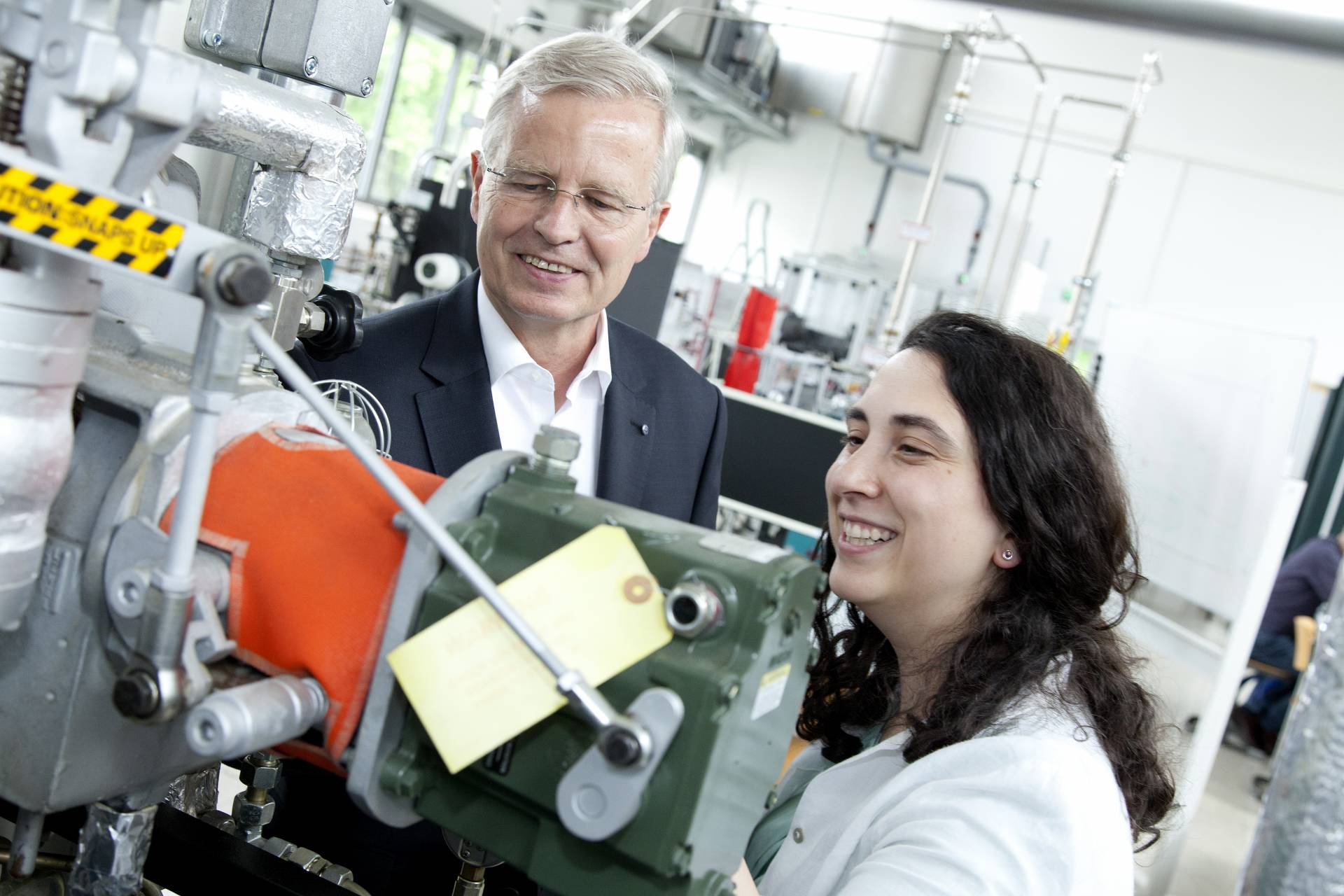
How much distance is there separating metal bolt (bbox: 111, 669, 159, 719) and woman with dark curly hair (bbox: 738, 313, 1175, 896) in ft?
2.17

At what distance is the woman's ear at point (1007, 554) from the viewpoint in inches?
49.4

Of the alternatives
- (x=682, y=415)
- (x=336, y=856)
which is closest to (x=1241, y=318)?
(x=682, y=415)

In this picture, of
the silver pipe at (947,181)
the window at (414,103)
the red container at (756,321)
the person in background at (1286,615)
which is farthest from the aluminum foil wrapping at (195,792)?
the silver pipe at (947,181)

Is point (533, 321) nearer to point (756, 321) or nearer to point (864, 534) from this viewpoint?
point (864, 534)

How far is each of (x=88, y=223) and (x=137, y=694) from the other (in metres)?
0.25

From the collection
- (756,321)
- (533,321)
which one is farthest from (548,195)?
(756,321)

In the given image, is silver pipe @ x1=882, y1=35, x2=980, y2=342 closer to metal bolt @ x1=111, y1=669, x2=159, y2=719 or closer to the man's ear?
the man's ear

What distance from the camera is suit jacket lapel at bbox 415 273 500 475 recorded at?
138 centimetres

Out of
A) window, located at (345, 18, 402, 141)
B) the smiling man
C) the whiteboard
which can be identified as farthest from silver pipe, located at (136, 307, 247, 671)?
window, located at (345, 18, 402, 141)

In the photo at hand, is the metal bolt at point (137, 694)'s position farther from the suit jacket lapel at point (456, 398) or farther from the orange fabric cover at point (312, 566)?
the suit jacket lapel at point (456, 398)

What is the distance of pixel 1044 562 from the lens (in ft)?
4.07

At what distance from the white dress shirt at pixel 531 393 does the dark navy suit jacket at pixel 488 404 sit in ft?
0.05

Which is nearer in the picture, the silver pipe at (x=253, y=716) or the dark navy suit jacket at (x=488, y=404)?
the silver pipe at (x=253, y=716)

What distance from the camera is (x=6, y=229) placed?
1.64 feet
